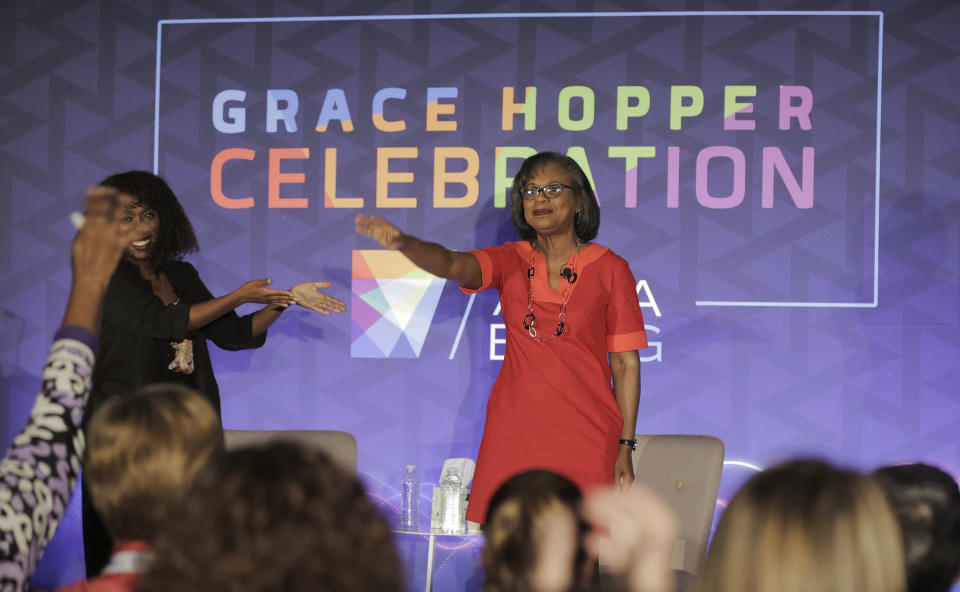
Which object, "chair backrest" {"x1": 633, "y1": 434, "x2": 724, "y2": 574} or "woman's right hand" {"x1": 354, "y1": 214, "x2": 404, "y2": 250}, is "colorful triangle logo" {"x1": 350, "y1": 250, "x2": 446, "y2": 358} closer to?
"chair backrest" {"x1": 633, "y1": 434, "x2": 724, "y2": 574}

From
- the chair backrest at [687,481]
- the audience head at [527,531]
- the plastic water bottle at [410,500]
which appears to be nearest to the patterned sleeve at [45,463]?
the audience head at [527,531]

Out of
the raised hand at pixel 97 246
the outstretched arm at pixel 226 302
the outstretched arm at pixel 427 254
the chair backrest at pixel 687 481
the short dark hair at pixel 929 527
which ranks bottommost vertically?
the chair backrest at pixel 687 481

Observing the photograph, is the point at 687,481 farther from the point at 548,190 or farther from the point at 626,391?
the point at 548,190

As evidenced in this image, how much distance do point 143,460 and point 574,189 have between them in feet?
6.93

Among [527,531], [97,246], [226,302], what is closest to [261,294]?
[226,302]

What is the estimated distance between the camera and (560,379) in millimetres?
2910

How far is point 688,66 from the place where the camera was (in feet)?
14.4

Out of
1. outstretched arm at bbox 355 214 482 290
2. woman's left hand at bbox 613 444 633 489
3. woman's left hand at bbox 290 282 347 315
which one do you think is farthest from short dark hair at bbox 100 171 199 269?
woman's left hand at bbox 613 444 633 489

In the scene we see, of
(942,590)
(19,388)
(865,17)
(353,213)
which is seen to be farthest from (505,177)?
(942,590)

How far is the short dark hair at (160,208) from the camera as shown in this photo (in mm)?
3262

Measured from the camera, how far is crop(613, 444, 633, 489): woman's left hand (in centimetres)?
294

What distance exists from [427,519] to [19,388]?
6.94 ft

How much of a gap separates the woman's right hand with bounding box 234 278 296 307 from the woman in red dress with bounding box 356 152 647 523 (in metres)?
0.53

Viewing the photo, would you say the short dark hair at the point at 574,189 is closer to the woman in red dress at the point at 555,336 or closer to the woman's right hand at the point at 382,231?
the woman in red dress at the point at 555,336
